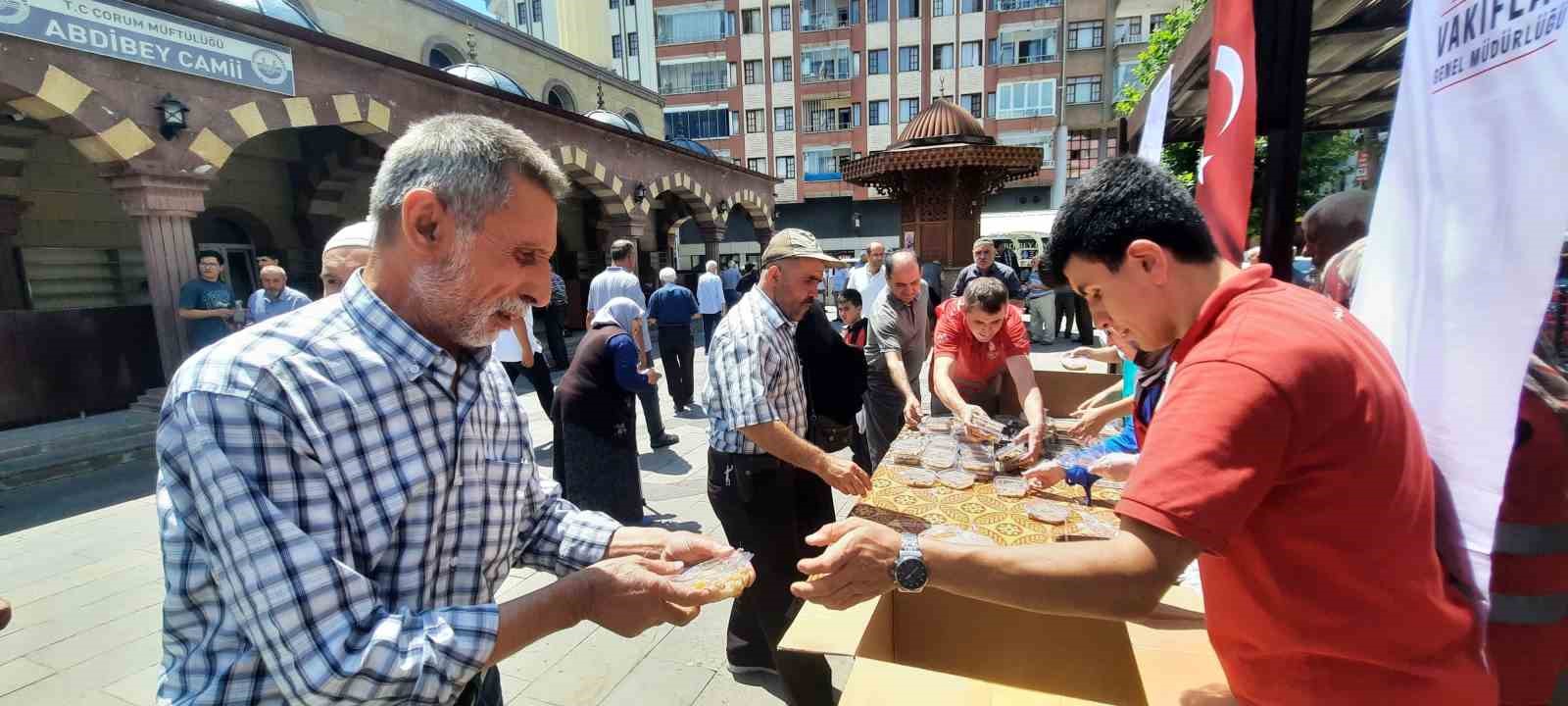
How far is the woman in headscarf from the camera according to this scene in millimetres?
3541

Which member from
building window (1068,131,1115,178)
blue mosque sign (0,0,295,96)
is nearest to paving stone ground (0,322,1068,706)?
blue mosque sign (0,0,295,96)

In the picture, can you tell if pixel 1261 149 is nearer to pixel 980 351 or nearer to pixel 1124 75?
pixel 1124 75

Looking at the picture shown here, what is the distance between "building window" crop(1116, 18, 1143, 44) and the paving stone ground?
30.8 m

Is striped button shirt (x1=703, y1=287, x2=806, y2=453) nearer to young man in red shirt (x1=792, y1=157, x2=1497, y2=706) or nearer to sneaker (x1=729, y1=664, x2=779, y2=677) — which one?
sneaker (x1=729, y1=664, x2=779, y2=677)

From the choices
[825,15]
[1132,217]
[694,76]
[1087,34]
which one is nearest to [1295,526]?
[1132,217]

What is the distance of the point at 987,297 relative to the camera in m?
3.46

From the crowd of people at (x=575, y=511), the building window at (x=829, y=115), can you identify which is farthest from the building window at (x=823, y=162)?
the crowd of people at (x=575, y=511)

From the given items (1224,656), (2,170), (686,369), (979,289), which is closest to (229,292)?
(2,170)

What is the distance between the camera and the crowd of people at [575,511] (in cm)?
99

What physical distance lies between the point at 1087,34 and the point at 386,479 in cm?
3403

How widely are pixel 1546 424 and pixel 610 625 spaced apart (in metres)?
1.78

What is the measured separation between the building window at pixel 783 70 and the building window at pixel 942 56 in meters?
6.71

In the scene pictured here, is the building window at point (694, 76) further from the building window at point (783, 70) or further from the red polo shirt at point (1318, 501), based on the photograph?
the red polo shirt at point (1318, 501)

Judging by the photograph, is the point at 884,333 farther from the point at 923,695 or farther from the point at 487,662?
the point at 487,662
